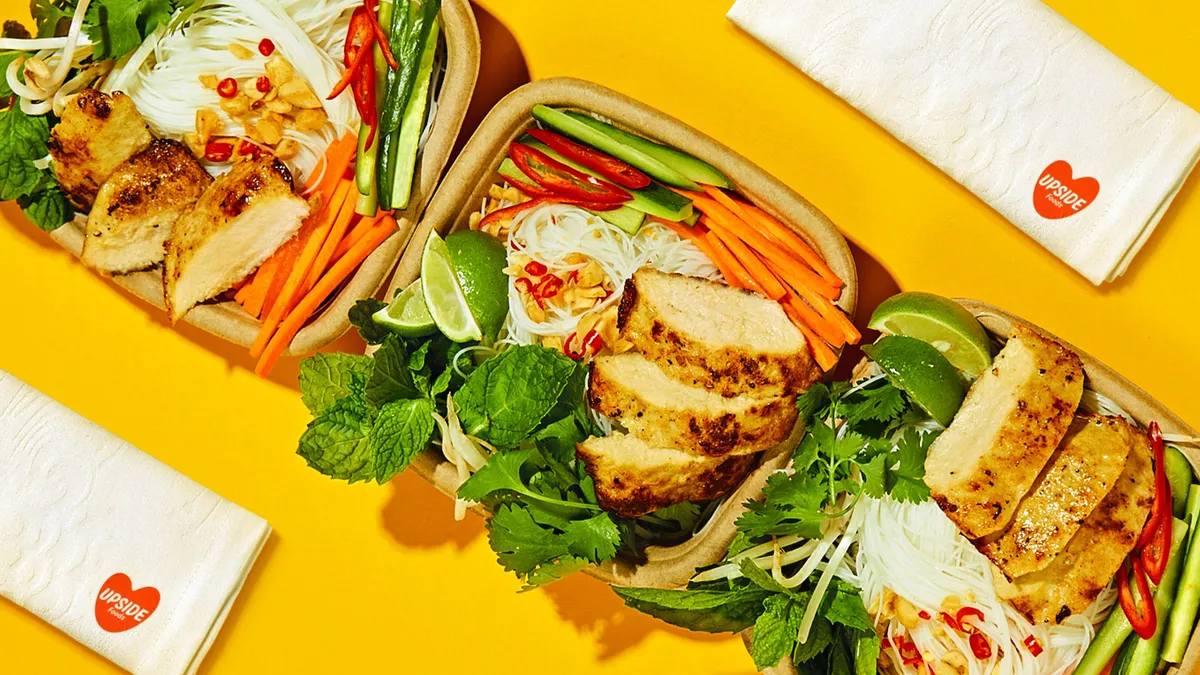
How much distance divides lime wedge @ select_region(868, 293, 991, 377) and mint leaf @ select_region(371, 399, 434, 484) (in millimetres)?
1235

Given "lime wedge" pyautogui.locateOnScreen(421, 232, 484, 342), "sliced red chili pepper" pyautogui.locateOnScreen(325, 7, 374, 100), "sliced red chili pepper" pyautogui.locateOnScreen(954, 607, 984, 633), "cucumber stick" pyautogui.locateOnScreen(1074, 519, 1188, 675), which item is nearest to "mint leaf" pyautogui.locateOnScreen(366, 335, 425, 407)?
"lime wedge" pyautogui.locateOnScreen(421, 232, 484, 342)

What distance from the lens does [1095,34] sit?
109 inches

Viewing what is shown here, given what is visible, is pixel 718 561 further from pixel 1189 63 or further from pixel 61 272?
pixel 61 272

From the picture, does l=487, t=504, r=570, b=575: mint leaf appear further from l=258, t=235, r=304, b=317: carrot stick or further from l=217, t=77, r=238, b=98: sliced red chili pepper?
l=217, t=77, r=238, b=98: sliced red chili pepper

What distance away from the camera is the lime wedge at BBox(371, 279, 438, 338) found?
2613 millimetres

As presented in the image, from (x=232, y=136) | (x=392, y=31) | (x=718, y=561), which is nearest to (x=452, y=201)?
(x=392, y=31)

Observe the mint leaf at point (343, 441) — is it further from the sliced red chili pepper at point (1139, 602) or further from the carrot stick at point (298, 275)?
the sliced red chili pepper at point (1139, 602)

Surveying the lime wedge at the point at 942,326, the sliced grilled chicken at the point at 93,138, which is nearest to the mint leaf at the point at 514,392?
the lime wedge at the point at 942,326

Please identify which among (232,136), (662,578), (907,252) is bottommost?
(662,578)

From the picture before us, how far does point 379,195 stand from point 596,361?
0.79m

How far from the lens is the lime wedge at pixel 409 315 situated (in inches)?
103

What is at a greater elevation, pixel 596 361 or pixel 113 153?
pixel 596 361

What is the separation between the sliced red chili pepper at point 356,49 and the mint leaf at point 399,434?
83 centimetres

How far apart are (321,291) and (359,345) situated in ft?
1.25
